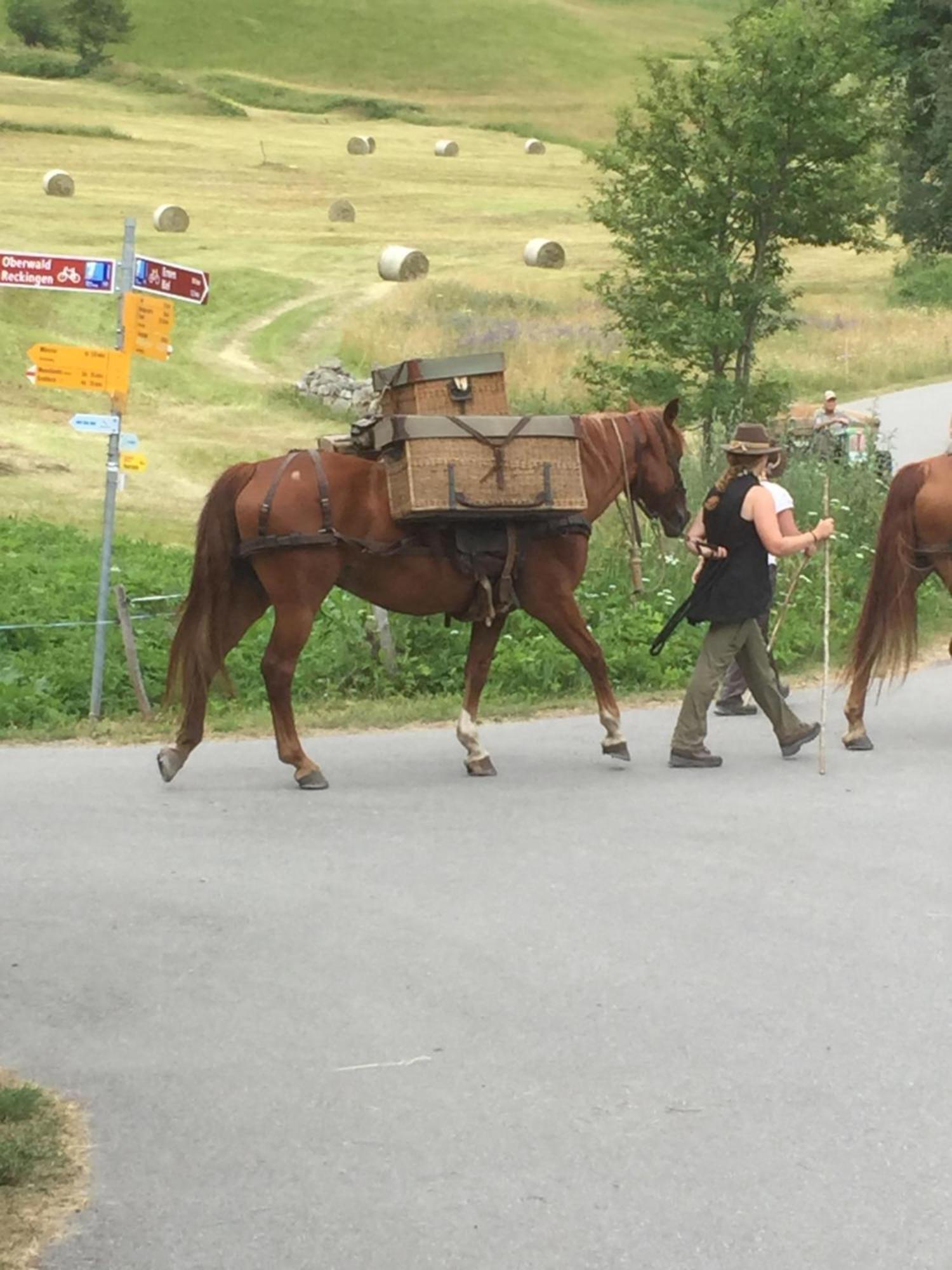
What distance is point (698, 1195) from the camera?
557 cm

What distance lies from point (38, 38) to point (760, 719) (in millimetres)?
101230

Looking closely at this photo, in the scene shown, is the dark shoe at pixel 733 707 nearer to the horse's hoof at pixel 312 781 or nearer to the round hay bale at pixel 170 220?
the horse's hoof at pixel 312 781

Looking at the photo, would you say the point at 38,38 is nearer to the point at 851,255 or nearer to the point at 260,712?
the point at 851,255

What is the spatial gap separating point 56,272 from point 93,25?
307ft

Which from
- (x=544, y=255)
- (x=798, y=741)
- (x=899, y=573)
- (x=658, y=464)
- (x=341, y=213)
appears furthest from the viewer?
(x=341, y=213)

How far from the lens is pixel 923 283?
51.4 meters

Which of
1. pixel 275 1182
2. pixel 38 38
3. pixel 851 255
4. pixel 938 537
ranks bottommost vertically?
pixel 275 1182

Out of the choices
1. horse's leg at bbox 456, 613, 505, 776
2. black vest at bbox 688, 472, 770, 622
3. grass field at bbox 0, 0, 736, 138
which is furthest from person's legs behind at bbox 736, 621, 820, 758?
grass field at bbox 0, 0, 736, 138

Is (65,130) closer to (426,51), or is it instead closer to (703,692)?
(426,51)

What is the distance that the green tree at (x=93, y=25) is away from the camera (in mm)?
99188

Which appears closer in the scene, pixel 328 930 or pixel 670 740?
pixel 328 930

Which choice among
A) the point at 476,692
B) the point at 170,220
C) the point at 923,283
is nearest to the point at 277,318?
the point at 170,220

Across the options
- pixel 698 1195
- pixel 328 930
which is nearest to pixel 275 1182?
pixel 698 1195

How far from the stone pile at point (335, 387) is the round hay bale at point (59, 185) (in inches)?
843
